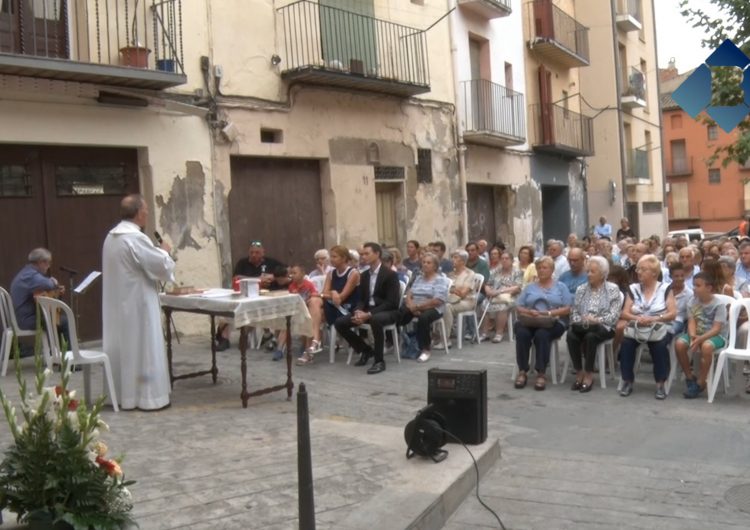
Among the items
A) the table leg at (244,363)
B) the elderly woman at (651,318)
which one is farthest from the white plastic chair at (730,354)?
the table leg at (244,363)

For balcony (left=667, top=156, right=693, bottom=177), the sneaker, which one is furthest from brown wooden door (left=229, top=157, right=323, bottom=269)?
balcony (left=667, top=156, right=693, bottom=177)

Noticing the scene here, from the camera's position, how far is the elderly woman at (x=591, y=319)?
8078 mm

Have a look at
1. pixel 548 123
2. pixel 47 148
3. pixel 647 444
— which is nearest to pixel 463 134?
pixel 548 123

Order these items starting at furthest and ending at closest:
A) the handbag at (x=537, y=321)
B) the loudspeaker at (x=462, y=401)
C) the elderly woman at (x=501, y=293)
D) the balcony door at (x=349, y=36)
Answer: the balcony door at (x=349, y=36) < the elderly woman at (x=501, y=293) < the handbag at (x=537, y=321) < the loudspeaker at (x=462, y=401)

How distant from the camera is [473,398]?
5645 millimetres

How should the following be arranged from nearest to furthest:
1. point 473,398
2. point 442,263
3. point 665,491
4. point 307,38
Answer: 1. point 665,491
2. point 473,398
3. point 442,263
4. point 307,38

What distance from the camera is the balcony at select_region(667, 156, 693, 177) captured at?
150ft

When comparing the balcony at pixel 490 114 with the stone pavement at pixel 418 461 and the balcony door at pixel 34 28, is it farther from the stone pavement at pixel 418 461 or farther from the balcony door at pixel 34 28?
the stone pavement at pixel 418 461

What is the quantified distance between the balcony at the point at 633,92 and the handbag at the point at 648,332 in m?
20.8

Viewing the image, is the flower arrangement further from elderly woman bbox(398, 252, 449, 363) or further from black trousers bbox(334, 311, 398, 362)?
elderly woman bbox(398, 252, 449, 363)

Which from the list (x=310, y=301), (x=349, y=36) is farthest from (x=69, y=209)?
(x=349, y=36)

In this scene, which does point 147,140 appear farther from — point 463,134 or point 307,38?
point 463,134

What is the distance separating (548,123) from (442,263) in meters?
10.8

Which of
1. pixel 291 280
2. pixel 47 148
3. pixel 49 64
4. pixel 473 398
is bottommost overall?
pixel 473 398
